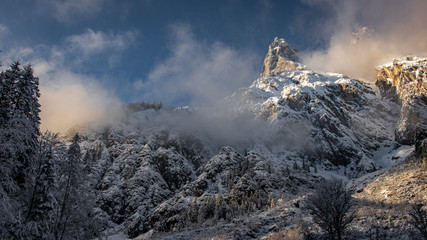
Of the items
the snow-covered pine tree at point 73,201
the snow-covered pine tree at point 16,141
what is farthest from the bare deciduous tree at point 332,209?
the snow-covered pine tree at point 73,201

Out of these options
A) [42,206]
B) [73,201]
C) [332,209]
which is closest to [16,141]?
[42,206]

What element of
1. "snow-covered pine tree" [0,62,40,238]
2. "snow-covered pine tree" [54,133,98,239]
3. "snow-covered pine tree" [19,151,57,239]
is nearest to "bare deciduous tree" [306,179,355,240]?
"snow-covered pine tree" [19,151,57,239]

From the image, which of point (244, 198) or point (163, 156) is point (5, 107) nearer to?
point (244, 198)

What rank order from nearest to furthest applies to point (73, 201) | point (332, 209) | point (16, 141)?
1. point (16, 141)
2. point (332, 209)
3. point (73, 201)

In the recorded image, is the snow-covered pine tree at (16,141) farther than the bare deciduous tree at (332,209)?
No

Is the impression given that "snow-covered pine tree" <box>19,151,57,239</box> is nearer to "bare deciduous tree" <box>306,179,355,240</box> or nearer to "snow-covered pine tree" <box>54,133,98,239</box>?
"snow-covered pine tree" <box>54,133,98,239</box>

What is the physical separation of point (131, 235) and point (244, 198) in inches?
2056

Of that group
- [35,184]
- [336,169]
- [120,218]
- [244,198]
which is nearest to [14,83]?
[35,184]

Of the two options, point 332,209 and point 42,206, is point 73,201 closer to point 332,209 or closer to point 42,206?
point 42,206

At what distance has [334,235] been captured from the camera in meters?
25.3

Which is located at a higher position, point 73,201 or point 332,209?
point 73,201

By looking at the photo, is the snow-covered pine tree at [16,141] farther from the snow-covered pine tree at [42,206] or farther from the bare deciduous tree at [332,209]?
the bare deciduous tree at [332,209]

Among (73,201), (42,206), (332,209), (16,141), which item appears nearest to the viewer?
(16,141)

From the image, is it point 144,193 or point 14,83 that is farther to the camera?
point 144,193
